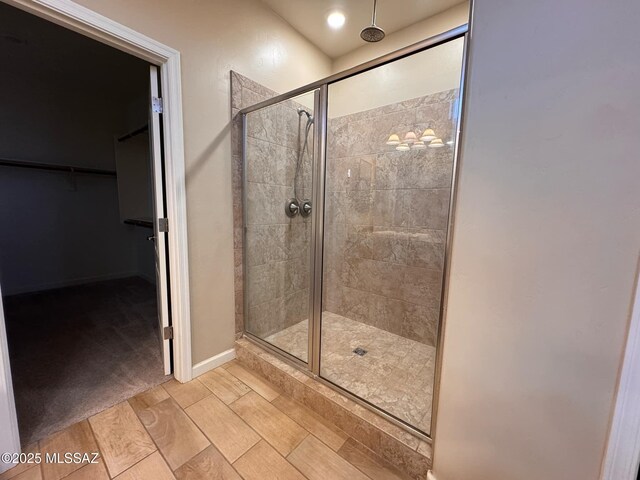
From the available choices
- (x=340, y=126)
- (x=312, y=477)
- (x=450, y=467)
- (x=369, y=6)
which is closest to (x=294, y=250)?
(x=340, y=126)

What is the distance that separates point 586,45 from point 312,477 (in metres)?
1.78

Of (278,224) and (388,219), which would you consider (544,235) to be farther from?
(278,224)

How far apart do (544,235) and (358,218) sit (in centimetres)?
165

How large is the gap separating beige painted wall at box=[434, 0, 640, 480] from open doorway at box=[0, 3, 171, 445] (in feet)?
5.66

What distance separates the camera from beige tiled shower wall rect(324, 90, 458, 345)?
1.94m

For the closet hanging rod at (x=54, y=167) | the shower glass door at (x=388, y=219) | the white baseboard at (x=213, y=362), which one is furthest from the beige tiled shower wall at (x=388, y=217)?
the closet hanging rod at (x=54, y=167)

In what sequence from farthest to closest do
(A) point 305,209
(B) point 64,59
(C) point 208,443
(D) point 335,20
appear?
(B) point 64,59 → (D) point 335,20 → (A) point 305,209 → (C) point 208,443

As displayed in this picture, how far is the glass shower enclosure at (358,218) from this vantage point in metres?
1.70

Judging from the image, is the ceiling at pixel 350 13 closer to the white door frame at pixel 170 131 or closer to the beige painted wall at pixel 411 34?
the beige painted wall at pixel 411 34

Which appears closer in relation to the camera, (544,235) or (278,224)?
(544,235)

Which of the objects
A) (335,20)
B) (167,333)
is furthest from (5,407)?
(335,20)

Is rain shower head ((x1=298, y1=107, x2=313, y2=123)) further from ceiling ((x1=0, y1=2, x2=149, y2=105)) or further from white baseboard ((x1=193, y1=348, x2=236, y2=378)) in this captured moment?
ceiling ((x1=0, y1=2, x2=149, y2=105))

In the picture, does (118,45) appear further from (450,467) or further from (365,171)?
(450,467)

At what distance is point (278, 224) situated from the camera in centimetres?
Answer: 212
